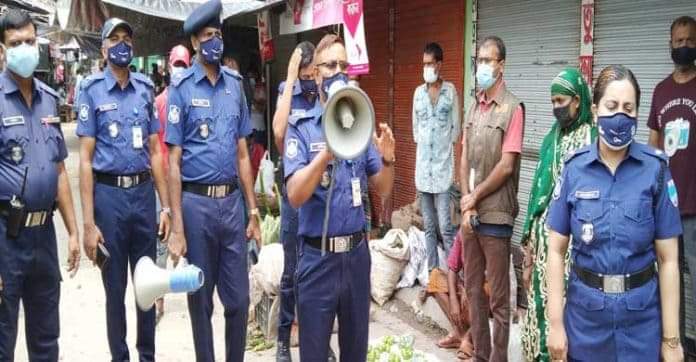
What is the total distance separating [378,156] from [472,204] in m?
1.23

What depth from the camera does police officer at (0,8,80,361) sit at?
13.3 feet

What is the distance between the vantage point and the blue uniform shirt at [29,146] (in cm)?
408

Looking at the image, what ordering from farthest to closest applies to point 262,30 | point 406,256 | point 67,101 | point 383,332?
1. point 67,101
2. point 262,30
3. point 406,256
4. point 383,332

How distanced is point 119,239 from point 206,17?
1.55 metres

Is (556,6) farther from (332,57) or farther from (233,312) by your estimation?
(233,312)

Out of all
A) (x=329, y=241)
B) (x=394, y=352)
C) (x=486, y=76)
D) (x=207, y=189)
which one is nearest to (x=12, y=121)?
(x=207, y=189)

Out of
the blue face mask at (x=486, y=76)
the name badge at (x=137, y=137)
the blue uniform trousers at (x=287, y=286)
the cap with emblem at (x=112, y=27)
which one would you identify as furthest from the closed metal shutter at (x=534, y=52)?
the cap with emblem at (x=112, y=27)

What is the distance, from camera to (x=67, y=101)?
108ft

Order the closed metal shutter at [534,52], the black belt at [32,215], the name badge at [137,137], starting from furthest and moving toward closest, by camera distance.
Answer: the closed metal shutter at [534,52]
the name badge at [137,137]
the black belt at [32,215]

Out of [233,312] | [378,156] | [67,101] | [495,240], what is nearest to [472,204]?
[495,240]

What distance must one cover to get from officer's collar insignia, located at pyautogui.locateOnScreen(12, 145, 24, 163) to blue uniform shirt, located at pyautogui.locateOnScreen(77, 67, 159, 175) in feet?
1.91

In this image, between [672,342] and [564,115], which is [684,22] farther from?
[672,342]

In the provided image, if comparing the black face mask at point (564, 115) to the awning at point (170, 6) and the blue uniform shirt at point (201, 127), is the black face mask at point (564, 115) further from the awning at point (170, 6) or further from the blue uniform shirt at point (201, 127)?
the awning at point (170, 6)

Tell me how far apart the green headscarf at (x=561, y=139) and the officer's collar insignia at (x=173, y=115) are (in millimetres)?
2193
